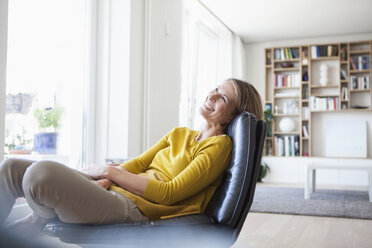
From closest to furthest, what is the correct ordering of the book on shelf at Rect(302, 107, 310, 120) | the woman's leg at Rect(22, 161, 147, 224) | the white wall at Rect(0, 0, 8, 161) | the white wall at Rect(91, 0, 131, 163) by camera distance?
the woman's leg at Rect(22, 161, 147, 224) → the white wall at Rect(0, 0, 8, 161) → the white wall at Rect(91, 0, 131, 163) → the book on shelf at Rect(302, 107, 310, 120)

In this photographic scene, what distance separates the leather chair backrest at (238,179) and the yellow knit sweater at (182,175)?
5 cm

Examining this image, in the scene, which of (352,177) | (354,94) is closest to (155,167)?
(352,177)

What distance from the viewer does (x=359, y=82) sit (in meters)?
7.20

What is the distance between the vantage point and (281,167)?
7.38m

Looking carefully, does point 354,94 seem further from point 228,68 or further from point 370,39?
point 228,68

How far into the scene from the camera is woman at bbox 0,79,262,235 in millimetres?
1324

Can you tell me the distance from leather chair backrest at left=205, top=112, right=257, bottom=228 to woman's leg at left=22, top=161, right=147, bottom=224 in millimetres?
385

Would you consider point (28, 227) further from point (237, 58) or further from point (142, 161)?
point (237, 58)

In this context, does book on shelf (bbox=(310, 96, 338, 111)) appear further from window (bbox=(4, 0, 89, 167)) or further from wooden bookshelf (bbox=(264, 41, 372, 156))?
window (bbox=(4, 0, 89, 167))

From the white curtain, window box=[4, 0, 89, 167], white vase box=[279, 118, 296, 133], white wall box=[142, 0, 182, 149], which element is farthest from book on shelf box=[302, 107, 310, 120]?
window box=[4, 0, 89, 167]

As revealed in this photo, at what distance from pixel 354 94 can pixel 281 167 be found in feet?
6.02

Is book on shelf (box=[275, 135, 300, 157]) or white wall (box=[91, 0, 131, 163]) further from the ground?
white wall (box=[91, 0, 131, 163])

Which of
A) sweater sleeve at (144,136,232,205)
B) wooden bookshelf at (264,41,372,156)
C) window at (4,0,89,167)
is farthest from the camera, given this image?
wooden bookshelf at (264,41,372,156)

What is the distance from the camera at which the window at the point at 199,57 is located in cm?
566
